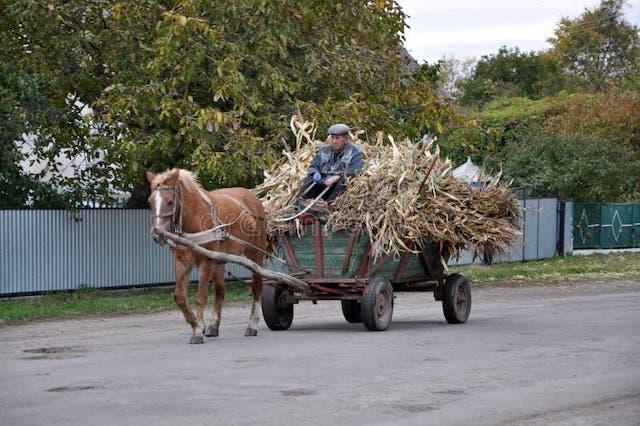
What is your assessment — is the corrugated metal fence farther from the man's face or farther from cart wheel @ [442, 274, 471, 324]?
cart wheel @ [442, 274, 471, 324]

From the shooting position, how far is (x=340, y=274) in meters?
14.5

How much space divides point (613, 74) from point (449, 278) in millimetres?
58918

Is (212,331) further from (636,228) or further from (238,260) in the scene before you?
(636,228)

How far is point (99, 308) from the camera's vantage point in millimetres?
19203

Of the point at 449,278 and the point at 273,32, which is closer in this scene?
the point at 449,278

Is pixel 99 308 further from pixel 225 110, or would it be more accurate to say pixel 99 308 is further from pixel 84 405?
pixel 84 405

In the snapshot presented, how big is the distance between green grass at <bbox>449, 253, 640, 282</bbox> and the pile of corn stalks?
1136 centimetres

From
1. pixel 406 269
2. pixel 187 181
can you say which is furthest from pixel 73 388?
pixel 406 269

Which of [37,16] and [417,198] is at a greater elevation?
[37,16]

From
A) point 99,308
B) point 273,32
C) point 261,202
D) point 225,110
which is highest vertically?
point 273,32

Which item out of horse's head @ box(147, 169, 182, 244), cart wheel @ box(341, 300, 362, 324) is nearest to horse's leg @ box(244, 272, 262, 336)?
Result: cart wheel @ box(341, 300, 362, 324)

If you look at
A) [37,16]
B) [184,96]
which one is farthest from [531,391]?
[37,16]

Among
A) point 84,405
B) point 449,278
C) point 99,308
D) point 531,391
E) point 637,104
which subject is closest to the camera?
point 84,405

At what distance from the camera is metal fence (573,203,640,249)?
125ft
